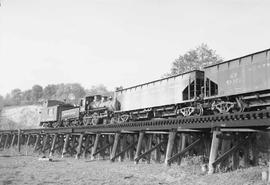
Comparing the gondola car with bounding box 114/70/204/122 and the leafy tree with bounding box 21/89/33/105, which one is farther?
the leafy tree with bounding box 21/89/33/105

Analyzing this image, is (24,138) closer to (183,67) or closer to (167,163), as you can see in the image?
(183,67)

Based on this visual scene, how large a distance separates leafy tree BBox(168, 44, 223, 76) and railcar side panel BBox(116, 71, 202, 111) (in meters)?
19.6

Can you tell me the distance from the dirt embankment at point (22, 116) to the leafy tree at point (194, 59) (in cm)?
4902

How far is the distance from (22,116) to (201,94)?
76247mm

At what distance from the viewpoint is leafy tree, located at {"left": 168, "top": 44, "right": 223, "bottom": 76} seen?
1564 inches

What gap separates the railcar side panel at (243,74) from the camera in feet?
39.8

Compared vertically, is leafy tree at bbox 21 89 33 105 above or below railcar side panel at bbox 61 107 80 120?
above

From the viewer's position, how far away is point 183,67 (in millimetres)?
39906

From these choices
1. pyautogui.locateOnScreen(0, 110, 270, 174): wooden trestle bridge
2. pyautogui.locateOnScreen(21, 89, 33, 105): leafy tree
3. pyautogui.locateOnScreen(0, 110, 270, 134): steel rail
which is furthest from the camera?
pyautogui.locateOnScreen(21, 89, 33, 105): leafy tree

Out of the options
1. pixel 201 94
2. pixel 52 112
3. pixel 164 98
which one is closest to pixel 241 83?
pixel 201 94

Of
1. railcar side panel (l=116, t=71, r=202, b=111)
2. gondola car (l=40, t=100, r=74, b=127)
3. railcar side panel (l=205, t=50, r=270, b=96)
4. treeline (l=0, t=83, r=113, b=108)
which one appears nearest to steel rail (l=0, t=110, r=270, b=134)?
railcar side panel (l=205, t=50, r=270, b=96)

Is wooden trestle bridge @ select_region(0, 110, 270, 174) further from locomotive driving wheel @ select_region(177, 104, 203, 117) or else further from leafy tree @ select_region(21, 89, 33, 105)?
leafy tree @ select_region(21, 89, 33, 105)

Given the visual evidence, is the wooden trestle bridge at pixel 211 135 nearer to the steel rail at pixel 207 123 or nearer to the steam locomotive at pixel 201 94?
the steel rail at pixel 207 123

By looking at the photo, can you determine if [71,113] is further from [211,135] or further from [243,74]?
[243,74]
